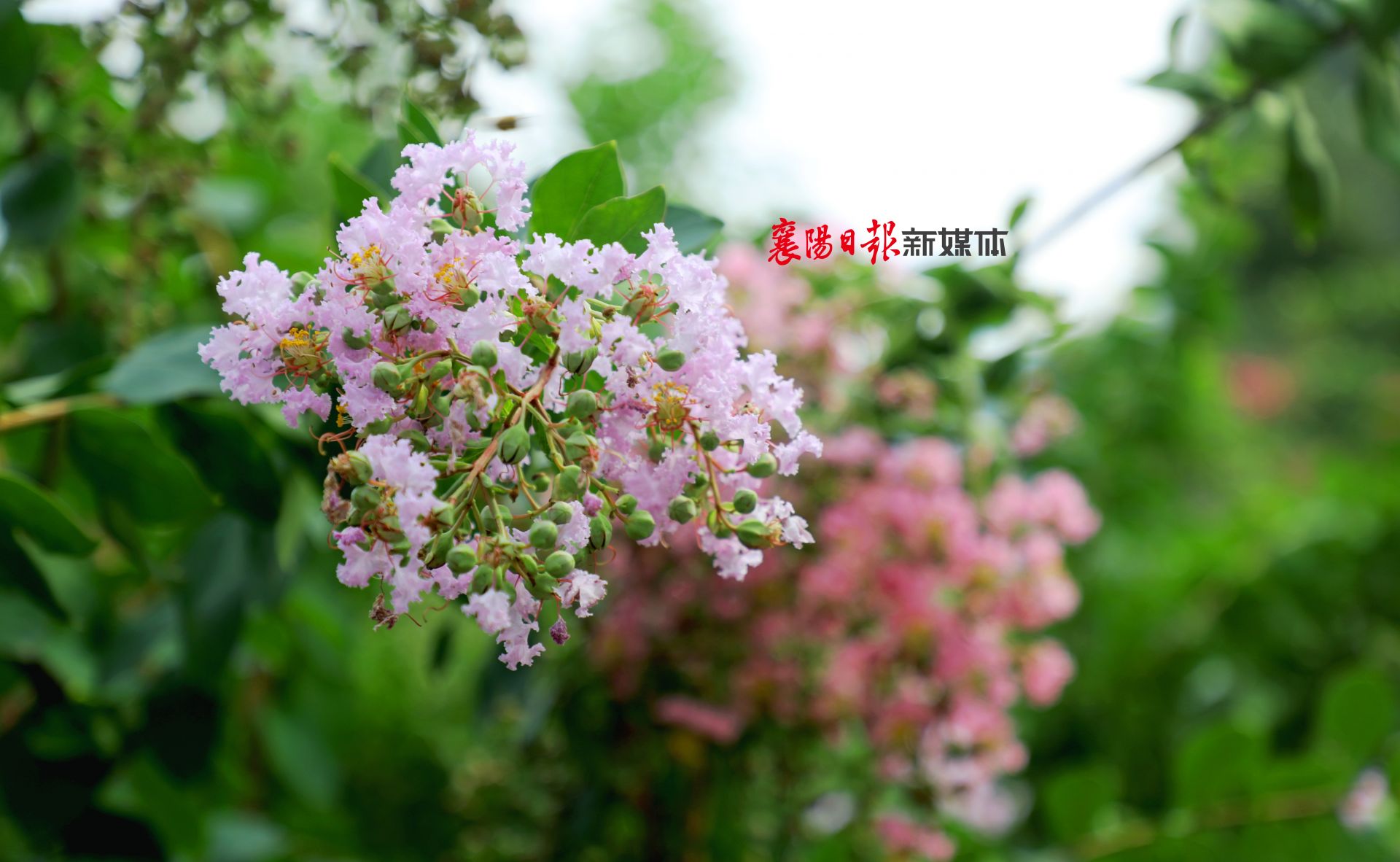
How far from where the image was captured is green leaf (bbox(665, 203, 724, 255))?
0.49m

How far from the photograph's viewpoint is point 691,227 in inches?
19.8

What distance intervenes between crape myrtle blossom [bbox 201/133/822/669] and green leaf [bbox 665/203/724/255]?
62 mm

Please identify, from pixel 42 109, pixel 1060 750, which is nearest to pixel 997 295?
pixel 42 109

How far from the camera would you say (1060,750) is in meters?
1.56

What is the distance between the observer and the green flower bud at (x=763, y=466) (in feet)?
1.38

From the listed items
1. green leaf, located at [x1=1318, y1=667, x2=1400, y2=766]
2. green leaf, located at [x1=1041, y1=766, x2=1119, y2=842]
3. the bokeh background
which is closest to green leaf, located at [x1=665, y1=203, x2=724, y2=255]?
the bokeh background

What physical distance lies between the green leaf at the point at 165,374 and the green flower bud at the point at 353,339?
25cm

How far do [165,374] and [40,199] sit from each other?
0.29 metres

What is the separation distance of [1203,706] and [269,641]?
1195mm

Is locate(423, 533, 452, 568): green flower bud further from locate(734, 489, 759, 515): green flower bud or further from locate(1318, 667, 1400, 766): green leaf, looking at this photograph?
locate(1318, 667, 1400, 766): green leaf

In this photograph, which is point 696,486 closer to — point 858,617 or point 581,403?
point 581,403

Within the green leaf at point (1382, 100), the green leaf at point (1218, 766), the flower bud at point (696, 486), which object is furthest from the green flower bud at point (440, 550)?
the green leaf at point (1218, 766)

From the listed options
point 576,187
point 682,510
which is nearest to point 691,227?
point 576,187

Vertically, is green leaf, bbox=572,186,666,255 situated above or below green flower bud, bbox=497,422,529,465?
above
